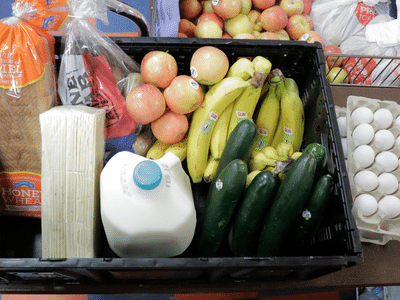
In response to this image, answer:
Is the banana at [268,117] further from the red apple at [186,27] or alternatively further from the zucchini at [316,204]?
the red apple at [186,27]

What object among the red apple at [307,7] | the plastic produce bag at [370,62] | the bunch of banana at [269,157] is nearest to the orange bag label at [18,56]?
the bunch of banana at [269,157]

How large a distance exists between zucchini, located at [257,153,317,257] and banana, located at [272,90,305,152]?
28 centimetres

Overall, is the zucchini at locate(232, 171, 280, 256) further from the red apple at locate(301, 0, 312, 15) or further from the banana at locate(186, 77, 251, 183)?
the red apple at locate(301, 0, 312, 15)

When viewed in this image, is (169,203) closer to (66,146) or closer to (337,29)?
(66,146)

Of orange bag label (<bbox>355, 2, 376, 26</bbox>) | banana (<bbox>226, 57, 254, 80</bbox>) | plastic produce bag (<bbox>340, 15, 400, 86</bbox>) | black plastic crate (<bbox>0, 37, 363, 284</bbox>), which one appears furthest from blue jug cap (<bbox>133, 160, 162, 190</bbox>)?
orange bag label (<bbox>355, 2, 376, 26</bbox>)

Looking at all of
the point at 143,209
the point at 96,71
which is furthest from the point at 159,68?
the point at 143,209

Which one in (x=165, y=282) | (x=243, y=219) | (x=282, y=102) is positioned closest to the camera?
(x=243, y=219)

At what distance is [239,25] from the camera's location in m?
1.40

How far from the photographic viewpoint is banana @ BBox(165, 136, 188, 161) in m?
0.98

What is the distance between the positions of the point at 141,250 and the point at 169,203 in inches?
6.0

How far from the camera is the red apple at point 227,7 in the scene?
136 cm

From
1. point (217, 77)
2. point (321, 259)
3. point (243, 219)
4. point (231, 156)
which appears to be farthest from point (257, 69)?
point (321, 259)

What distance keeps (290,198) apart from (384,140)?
0.48 m

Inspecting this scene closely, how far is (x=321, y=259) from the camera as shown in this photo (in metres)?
0.64
